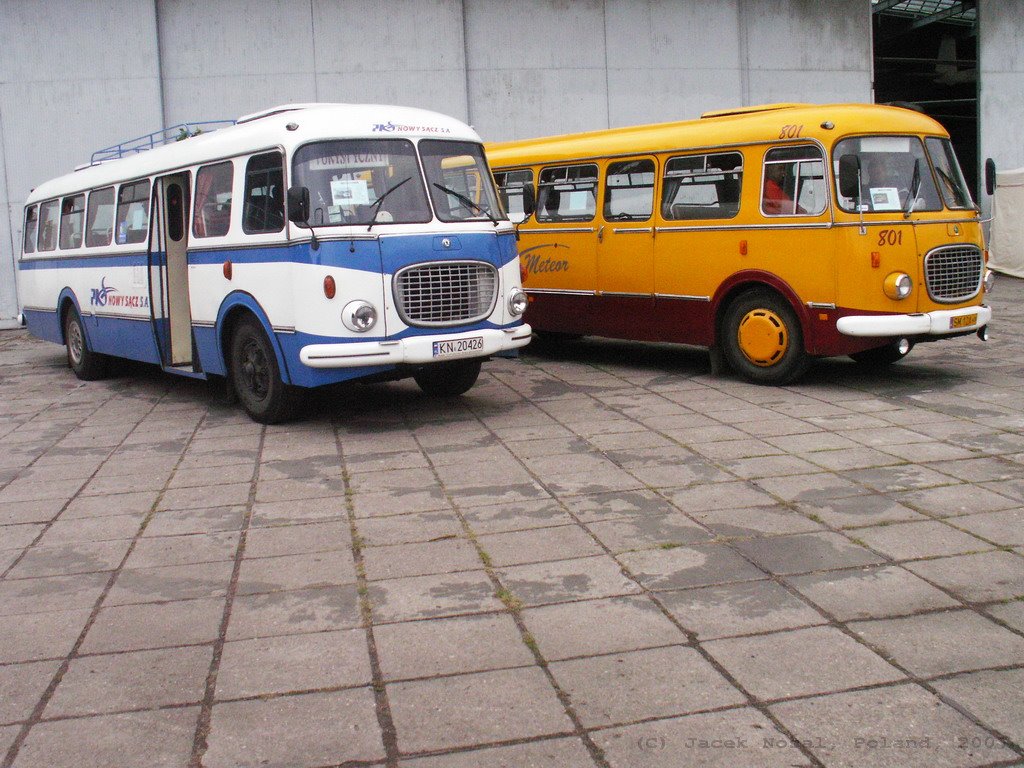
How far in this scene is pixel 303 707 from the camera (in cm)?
391

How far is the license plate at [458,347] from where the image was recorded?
8765 mm

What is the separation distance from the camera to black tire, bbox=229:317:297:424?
9156 mm

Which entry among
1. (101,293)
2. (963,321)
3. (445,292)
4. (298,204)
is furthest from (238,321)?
(963,321)

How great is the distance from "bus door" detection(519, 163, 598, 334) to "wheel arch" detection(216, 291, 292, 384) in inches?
165

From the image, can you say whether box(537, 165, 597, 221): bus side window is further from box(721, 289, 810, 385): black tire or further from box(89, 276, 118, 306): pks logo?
box(89, 276, 118, 306): pks logo

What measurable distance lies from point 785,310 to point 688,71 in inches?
483

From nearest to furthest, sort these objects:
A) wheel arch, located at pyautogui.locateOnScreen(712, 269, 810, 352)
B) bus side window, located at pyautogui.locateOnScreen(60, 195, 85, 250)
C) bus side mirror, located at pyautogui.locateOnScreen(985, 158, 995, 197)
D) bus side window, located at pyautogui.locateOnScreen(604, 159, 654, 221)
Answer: wheel arch, located at pyautogui.locateOnScreen(712, 269, 810, 352) → bus side mirror, located at pyautogui.locateOnScreen(985, 158, 995, 197) → bus side window, located at pyautogui.locateOnScreen(604, 159, 654, 221) → bus side window, located at pyautogui.locateOnScreen(60, 195, 85, 250)

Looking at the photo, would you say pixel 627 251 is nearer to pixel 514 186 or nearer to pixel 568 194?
pixel 568 194

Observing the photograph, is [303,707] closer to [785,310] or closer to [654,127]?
[785,310]

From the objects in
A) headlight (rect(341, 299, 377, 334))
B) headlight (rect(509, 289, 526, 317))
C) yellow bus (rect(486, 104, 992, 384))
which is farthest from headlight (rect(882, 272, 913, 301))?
→ headlight (rect(341, 299, 377, 334))

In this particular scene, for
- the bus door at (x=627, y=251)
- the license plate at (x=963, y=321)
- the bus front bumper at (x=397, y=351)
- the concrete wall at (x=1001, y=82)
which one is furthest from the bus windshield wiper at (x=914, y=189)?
the concrete wall at (x=1001, y=82)

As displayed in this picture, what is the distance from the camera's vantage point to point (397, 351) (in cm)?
862

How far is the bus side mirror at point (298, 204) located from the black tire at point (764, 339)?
14.2ft

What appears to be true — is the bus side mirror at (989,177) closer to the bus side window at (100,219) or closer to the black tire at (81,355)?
the bus side window at (100,219)
